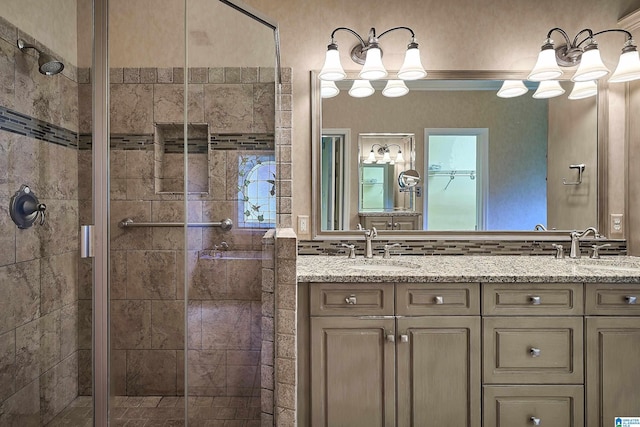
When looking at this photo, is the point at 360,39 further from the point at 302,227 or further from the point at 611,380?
the point at 611,380

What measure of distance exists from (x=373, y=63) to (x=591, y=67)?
1.20 meters

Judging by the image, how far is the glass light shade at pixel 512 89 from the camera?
231cm

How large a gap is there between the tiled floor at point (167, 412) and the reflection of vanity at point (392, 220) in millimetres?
1121

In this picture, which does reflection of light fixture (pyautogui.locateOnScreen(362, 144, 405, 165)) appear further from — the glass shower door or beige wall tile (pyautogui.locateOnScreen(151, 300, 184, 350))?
beige wall tile (pyautogui.locateOnScreen(151, 300, 184, 350))

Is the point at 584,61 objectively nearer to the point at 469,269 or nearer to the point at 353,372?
the point at 469,269

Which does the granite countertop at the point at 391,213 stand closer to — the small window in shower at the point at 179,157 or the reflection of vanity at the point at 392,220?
the reflection of vanity at the point at 392,220

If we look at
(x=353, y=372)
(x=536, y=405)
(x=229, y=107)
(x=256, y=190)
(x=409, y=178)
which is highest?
(x=229, y=107)

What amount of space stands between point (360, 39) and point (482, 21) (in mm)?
745

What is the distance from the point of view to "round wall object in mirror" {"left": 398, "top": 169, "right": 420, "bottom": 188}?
7.60 feet

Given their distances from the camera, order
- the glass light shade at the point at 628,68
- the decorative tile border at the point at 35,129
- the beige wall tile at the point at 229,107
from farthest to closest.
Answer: the glass light shade at the point at 628,68, the beige wall tile at the point at 229,107, the decorative tile border at the point at 35,129

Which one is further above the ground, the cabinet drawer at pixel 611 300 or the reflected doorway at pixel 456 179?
the reflected doorway at pixel 456 179

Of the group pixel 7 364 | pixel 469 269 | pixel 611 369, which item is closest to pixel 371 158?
pixel 469 269

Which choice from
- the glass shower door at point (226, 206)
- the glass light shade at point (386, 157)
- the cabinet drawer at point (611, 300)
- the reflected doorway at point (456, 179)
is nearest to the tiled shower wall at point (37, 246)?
the glass shower door at point (226, 206)

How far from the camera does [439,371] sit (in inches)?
67.7
